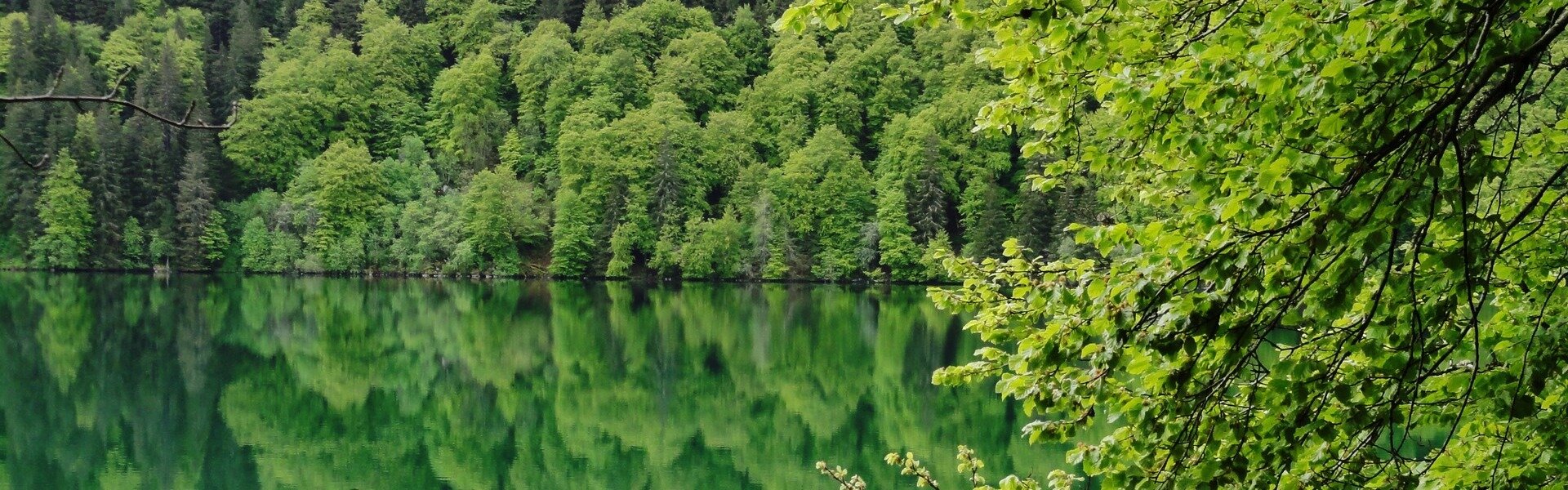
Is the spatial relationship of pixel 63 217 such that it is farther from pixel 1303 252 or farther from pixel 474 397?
pixel 1303 252

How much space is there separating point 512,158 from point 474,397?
161 feet

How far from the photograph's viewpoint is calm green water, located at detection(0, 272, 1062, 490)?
20.9 m

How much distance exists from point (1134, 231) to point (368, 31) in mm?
86876

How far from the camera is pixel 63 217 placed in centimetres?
6606

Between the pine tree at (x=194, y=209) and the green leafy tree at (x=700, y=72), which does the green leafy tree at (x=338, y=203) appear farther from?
the green leafy tree at (x=700, y=72)

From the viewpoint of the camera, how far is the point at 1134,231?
4.59 m

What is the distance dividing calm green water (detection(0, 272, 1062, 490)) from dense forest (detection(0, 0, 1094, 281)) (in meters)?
19.8

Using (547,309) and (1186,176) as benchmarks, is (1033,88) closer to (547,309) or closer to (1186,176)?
(1186,176)

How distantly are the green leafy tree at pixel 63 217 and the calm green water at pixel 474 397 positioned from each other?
742 inches

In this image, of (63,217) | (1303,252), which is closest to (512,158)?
(63,217)

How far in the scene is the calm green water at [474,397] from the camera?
20.9m

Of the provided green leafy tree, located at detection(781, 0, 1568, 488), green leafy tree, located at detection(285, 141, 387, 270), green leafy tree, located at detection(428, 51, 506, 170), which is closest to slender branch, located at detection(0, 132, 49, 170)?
green leafy tree, located at detection(781, 0, 1568, 488)

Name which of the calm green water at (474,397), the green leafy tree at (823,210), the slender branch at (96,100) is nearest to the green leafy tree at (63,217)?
the calm green water at (474,397)

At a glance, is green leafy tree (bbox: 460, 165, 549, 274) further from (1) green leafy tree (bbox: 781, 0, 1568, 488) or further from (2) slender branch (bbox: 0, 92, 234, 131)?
(2) slender branch (bbox: 0, 92, 234, 131)
